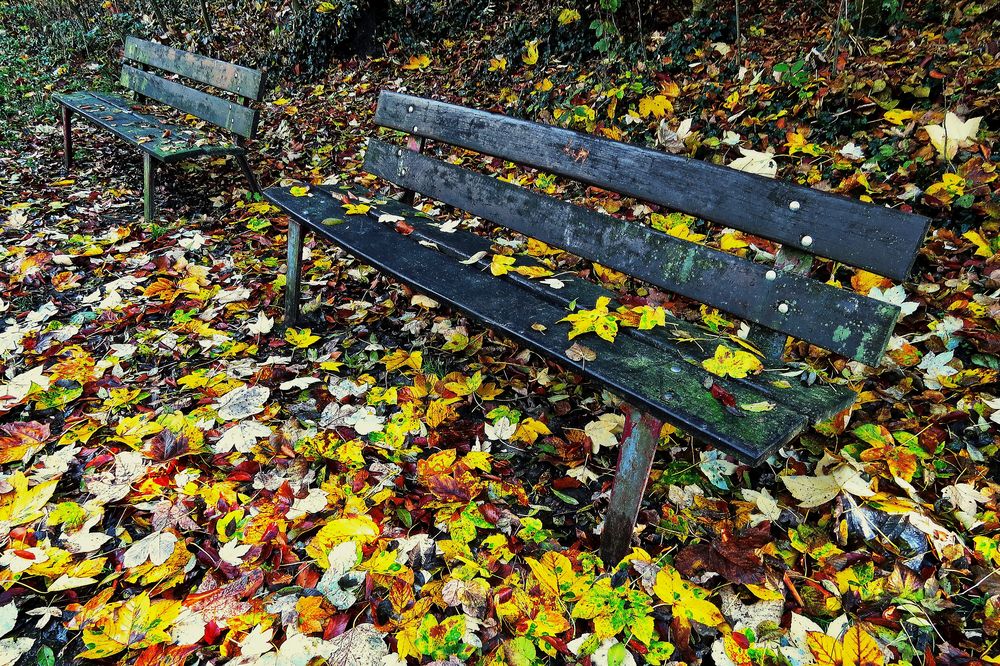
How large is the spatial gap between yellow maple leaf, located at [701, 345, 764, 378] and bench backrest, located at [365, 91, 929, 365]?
0.51ft

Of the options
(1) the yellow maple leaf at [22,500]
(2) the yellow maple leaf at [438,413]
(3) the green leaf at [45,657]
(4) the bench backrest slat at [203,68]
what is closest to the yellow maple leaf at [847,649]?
(2) the yellow maple leaf at [438,413]

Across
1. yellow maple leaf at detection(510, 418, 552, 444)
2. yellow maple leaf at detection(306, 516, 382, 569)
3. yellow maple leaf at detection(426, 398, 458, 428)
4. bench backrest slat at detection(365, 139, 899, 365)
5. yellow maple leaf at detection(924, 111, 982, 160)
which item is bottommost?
yellow maple leaf at detection(306, 516, 382, 569)

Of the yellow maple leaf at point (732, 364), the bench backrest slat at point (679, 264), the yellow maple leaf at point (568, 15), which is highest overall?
the yellow maple leaf at point (568, 15)

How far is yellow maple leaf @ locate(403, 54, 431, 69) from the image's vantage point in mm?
6121

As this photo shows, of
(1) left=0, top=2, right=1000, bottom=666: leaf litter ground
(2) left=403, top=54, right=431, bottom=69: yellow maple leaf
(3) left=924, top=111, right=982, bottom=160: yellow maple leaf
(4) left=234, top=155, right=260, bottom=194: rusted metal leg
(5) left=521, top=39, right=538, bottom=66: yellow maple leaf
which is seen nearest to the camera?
(1) left=0, top=2, right=1000, bottom=666: leaf litter ground

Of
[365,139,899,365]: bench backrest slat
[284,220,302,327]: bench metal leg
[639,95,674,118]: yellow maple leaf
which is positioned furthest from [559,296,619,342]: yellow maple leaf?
[639,95,674,118]: yellow maple leaf

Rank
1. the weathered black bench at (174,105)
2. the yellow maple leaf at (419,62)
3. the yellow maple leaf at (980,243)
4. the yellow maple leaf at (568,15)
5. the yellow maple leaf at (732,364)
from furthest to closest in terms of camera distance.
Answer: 1. the yellow maple leaf at (419,62)
2. the yellow maple leaf at (568,15)
3. the weathered black bench at (174,105)
4. the yellow maple leaf at (980,243)
5. the yellow maple leaf at (732,364)

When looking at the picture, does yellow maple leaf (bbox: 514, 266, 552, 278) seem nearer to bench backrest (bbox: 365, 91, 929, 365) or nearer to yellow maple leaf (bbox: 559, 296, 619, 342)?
bench backrest (bbox: 365, 91, 929, 365)

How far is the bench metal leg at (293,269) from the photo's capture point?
2.73 meters

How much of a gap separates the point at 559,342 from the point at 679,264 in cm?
51

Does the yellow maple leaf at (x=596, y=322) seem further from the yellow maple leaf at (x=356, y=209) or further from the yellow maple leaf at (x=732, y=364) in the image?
the yellow maple leaf at (x=356, y=209)

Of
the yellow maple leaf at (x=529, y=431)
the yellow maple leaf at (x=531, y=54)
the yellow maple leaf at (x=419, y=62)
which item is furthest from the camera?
the yellow maple leaf at (x=419, y=62)

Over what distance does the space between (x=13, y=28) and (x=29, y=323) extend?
9.14 m

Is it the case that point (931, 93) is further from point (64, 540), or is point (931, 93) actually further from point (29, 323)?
point (29, 323)
